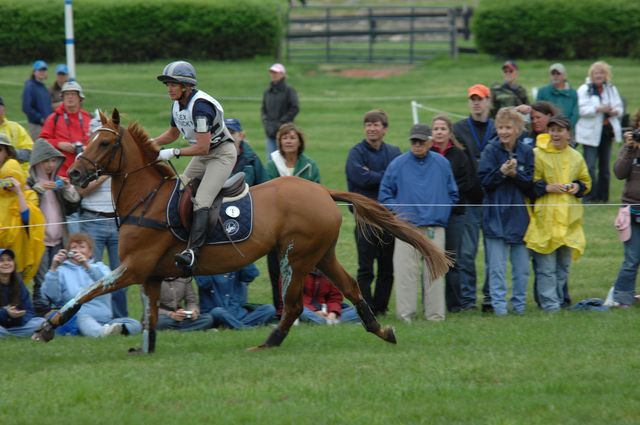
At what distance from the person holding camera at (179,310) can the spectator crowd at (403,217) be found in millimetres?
14

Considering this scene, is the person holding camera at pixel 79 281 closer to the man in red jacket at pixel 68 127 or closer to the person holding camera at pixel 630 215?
the man in red jacket at pixel 68 127

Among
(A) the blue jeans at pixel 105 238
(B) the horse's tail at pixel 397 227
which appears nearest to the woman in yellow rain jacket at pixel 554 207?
(B) the horse's tail at pixel 397 227

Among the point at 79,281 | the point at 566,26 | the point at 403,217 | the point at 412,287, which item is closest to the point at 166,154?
the point at 79,281

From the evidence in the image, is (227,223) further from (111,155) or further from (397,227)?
(397,227)


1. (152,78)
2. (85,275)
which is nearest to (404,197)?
(85,275)

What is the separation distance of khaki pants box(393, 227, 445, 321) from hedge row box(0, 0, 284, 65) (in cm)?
2238

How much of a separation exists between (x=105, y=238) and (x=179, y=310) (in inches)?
56.7

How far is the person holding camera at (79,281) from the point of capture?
37.5 feet

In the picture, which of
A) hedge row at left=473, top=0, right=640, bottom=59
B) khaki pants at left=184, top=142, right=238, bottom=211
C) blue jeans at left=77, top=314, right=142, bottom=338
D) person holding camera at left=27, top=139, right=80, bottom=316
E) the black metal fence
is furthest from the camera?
the black metal fence

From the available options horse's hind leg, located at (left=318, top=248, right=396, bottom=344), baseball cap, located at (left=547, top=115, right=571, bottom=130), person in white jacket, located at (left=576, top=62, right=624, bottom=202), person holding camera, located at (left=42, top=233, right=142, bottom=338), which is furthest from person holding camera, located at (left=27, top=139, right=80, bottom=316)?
person in white jacket, located at (left=576, top=62, right=624, bottom=202)

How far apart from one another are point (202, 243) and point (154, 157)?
93cm

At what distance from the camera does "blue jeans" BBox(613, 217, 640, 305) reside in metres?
12.5

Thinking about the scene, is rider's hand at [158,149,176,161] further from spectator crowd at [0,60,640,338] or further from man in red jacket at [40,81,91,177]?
man in red jacket at [40,81,91,177]

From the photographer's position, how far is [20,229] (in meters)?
11.8
